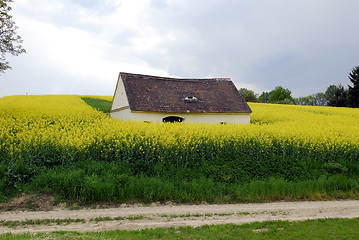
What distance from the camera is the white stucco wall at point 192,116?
62.9 ft

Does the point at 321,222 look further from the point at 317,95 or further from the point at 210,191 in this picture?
the point at 317,95

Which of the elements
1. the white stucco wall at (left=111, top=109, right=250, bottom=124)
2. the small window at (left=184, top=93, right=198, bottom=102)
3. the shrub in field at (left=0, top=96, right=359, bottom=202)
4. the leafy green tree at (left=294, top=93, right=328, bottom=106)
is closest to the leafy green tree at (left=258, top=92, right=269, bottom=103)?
the leafy green tree at (left=294, top=93, right=328, bottom=106)

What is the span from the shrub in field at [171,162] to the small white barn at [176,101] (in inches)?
227

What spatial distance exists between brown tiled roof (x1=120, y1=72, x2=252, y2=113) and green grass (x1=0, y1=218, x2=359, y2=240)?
1315 centimetres

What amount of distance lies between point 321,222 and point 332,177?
16.1 feet

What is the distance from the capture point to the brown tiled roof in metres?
19.8

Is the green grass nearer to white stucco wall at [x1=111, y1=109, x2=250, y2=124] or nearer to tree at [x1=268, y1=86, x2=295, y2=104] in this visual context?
white stucco wall at [x1=111, y1=109, x2=250, y2=124]

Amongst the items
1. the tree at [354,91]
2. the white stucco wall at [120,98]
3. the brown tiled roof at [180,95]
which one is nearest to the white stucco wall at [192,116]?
the brown tiled roof at [180,95]

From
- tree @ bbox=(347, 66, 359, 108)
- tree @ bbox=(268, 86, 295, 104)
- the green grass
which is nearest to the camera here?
the green grass

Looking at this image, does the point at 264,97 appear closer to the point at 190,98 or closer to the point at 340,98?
the point at 340,98

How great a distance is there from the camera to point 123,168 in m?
10.4

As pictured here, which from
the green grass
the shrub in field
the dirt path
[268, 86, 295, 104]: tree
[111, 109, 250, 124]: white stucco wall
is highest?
[268, 86, 295, 104]: tree

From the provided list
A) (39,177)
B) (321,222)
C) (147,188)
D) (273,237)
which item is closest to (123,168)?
(147,188)

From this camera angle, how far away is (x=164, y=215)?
25.5 ft
